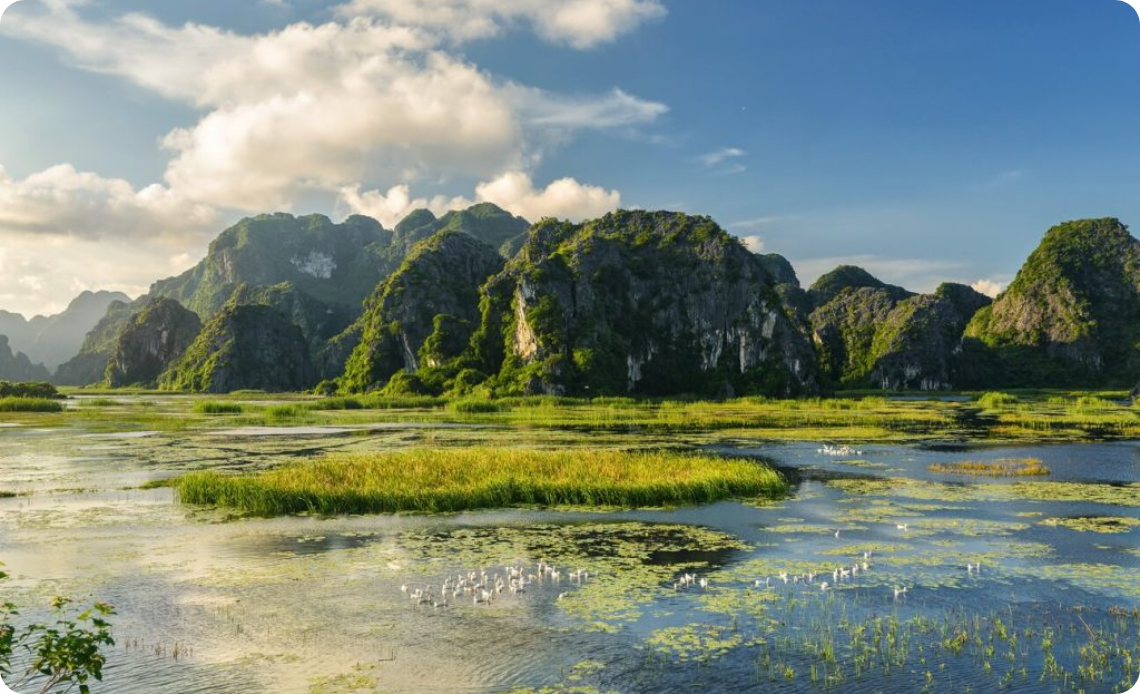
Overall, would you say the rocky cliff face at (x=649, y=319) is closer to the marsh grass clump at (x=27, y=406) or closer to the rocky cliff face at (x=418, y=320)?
the rocky cliff face at (x=418, y=320)

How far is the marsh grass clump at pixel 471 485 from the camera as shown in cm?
2745

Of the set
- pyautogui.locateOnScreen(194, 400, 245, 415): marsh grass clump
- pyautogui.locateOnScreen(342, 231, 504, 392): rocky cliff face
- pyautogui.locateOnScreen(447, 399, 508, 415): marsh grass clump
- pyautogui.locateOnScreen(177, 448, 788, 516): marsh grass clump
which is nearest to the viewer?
pyautogui.locateOnScreen(177, 448, 788, 516): marsh grass clump

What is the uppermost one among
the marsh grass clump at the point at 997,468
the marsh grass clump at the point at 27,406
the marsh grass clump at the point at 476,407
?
the marsh grass clump at the point at 27,406

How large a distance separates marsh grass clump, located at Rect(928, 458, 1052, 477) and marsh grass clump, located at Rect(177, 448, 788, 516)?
10296 millimetres

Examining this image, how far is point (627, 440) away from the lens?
167 feet

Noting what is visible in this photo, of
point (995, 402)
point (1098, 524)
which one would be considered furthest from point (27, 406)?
point (995, 402)

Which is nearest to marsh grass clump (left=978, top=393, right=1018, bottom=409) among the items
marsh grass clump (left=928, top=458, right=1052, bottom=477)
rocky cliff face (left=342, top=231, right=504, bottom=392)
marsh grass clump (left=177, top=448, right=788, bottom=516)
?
marsh grass clump (left=928, top=458, right=1052, bottom=477)

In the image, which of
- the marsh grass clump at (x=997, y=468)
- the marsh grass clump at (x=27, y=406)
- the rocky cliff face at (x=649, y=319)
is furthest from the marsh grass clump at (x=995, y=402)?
the marsh grass clump at (x=27, y=406)

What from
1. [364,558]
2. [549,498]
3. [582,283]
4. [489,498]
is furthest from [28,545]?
[582,283]

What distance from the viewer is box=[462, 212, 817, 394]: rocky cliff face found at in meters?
132

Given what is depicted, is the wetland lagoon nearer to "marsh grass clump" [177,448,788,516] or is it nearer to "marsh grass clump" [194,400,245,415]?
"marsh grass clump" [177,448,788,516]

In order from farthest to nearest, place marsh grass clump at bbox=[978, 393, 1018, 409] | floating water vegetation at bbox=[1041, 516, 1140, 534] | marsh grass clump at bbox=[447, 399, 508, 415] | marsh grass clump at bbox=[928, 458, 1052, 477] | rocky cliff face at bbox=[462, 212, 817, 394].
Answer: rocky cliff face at bbox=[462, 212, 817, 394] → marsh grass clump at bbox=[978, 393, 1018, 409] → marsh grass clump at bbox=[447, 399, 508, 415] → marsh grass clump at bbox=[928, 458, 1052, 477] → floating water vegetation at bbox=[1041, 516, 1140, 534]

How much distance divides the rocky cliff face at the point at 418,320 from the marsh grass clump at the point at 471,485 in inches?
4569

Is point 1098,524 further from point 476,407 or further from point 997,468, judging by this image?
point 476,407
